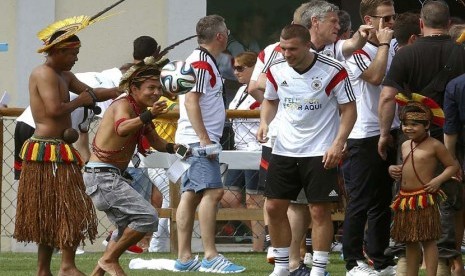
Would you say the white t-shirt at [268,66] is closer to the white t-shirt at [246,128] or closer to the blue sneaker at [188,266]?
the blue sneaker at [188,266]

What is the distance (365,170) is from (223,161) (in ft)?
9.06

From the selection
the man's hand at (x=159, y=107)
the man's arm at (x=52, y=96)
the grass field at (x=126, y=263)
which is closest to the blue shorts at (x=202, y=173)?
the grass field at (x=126, y=263)

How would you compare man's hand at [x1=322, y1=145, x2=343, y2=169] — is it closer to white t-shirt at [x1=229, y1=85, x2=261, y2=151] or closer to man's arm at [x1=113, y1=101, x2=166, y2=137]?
man's arm at [x1=113, y1=101, x2=166, y2=137]

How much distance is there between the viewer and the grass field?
11266 millimetres

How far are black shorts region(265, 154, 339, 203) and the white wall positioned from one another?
481 centimetres

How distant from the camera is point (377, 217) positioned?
10.9 metres

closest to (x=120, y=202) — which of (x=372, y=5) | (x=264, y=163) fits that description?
(x=264, y=163)

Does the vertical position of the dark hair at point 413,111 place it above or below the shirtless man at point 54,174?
above

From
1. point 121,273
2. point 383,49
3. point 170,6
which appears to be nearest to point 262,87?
point 383,49

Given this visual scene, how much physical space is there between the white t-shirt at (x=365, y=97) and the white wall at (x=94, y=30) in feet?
13.2

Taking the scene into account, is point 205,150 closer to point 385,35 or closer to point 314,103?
point 314,103

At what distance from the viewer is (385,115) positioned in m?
10.4

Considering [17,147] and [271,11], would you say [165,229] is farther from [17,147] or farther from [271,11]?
[271,11]

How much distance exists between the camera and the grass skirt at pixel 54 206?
10125 mm
